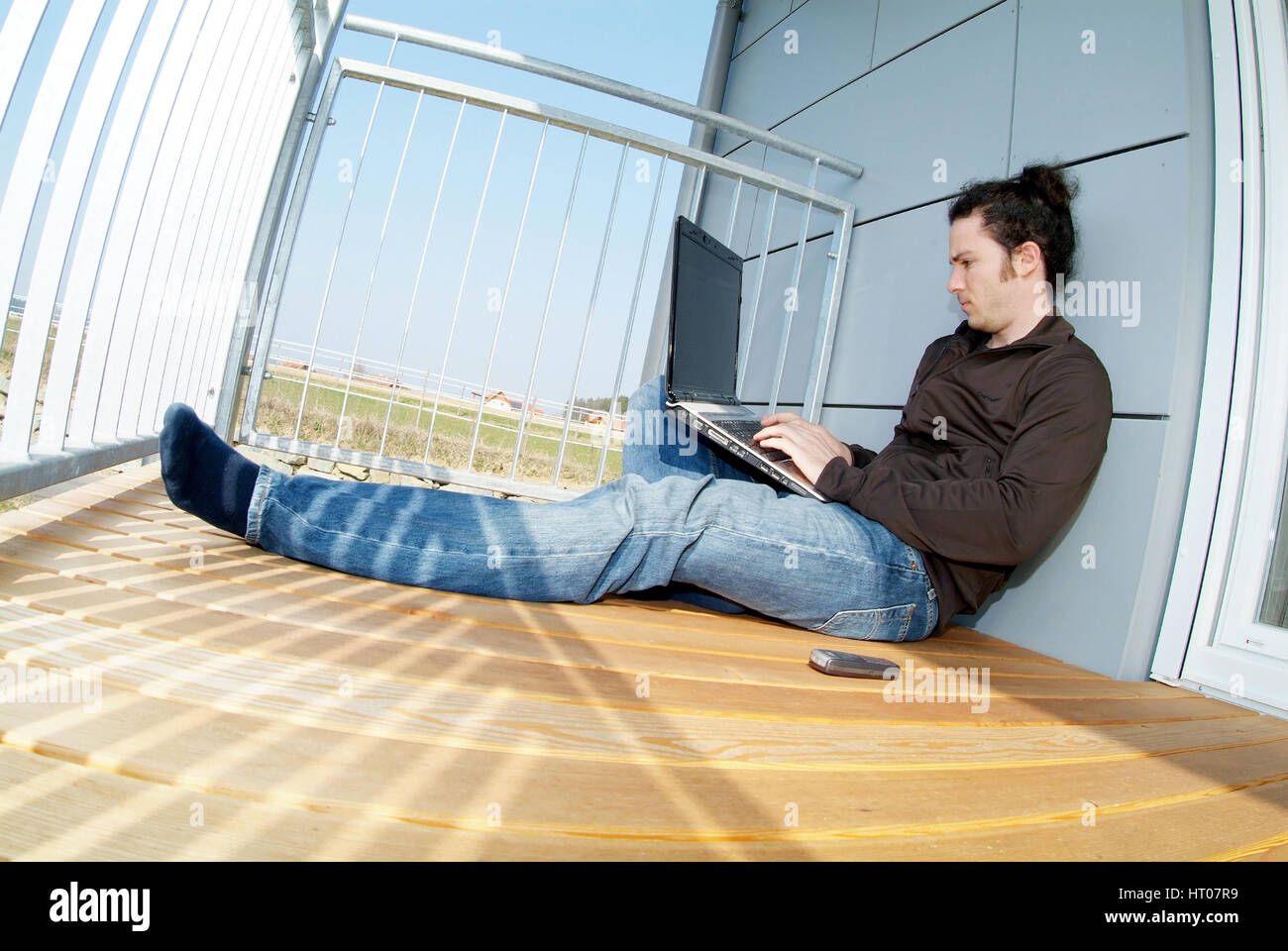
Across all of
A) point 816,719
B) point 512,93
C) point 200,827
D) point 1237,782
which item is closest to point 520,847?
point 200,827

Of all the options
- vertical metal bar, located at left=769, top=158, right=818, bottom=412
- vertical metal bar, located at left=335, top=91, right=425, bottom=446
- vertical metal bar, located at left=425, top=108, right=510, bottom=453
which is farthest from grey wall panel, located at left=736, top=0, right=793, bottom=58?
vertical metal bar, located at left=335, top=91, right=425, bottom=446

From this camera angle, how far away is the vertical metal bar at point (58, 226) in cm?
106

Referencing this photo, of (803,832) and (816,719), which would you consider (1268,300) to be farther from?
(803,832)

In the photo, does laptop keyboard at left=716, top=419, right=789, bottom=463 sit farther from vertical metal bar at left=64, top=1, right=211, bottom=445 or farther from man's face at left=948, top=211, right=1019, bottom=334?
vertical metal bar at left=64, top=1, right=211, bottom=445

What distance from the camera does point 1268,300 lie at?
4.58 ft

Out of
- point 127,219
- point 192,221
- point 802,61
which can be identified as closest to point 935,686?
point 127,219

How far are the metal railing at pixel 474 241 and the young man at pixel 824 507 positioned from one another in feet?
2.57

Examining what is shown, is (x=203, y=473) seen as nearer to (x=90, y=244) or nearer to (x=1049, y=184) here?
(x=90, y=244)

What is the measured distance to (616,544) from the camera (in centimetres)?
122

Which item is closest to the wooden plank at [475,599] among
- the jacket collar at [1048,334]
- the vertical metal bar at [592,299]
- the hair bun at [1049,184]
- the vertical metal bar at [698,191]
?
the jacket collar at [1048,334]

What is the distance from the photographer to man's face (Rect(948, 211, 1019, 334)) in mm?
1599

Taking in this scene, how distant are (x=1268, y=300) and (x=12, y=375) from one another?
2.27 meters

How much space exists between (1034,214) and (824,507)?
857 mm
